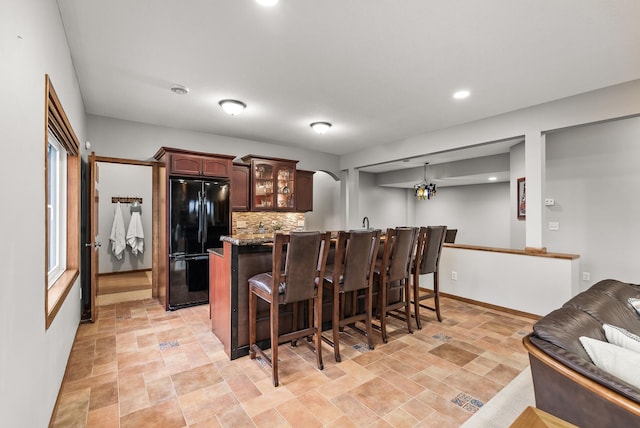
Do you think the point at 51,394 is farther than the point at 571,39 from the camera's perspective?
No

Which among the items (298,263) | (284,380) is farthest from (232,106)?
(284,380)

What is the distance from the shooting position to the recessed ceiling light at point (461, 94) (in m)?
3.35

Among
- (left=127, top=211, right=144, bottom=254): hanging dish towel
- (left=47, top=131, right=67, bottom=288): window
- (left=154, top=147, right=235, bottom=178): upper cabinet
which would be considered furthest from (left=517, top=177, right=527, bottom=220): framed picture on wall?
(left=127, top=211, right=144, bottom=254): hanging dish towel

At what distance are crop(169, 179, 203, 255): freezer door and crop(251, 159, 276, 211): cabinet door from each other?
1078mm

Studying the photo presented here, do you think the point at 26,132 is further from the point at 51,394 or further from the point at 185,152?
the point at 185,152

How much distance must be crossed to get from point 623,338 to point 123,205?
766 cm

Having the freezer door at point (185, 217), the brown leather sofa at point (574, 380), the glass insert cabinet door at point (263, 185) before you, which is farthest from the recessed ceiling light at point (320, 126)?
the brown leather sofa at point (574, 380)

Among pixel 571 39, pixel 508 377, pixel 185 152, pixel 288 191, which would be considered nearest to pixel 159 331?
pixel 185 152

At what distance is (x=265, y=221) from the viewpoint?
5.68 meters

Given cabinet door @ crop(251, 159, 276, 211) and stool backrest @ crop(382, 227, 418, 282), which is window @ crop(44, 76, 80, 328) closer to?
cabinet door @ crop(251, 159, 276, 211)

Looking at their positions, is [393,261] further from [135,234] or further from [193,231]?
[135,234]

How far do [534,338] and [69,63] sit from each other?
3775mm

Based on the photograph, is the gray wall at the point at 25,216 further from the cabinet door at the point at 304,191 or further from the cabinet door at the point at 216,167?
the cabinet door at the point at 304,191

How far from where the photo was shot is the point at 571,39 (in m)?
2.35
